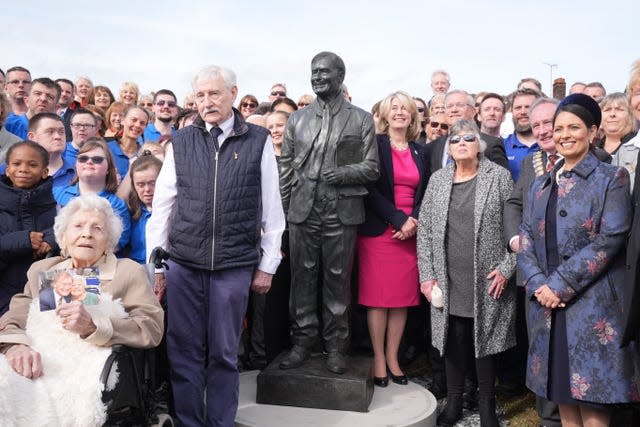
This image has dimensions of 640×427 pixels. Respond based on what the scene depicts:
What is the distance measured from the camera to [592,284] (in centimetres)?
353

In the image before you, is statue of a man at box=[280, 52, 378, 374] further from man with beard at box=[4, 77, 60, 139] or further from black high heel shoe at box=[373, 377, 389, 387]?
man with beard at box=[4, 77, 60, 139]

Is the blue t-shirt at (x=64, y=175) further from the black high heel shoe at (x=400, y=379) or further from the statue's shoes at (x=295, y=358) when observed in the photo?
the black high heel shoe at (x=400, y=379)

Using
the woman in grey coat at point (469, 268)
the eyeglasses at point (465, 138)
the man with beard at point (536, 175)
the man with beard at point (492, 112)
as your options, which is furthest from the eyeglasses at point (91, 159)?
the man with beard at point (492, 112)

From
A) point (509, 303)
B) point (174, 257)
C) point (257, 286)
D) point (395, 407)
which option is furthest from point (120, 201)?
point (509, 303)

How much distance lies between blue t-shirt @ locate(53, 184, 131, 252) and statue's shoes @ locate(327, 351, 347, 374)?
178cm

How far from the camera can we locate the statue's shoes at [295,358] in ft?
15.8

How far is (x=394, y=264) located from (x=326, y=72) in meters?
1.65

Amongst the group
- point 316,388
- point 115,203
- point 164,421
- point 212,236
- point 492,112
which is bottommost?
point 316,388

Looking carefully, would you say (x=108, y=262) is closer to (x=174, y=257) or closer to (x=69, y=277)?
(x=69, y=277)

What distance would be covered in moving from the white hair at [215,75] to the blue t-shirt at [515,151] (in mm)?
2727

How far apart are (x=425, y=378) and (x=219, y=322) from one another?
2485 mm

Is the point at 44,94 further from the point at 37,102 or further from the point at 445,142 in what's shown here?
the point at 445,142

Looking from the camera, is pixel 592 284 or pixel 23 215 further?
pixel 23 215

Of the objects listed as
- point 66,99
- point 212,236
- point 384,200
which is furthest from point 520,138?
point 66,99
